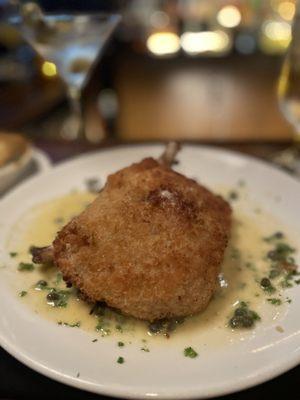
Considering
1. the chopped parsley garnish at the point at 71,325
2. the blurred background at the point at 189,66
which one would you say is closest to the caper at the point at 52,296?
the chopped parsley garnish at the point at 71,325

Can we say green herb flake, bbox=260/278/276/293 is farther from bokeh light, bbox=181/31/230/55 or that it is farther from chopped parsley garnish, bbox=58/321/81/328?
bokeh light, bbox=181/31/230/55

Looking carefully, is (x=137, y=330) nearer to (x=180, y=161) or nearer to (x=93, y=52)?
(x=180, y=161)

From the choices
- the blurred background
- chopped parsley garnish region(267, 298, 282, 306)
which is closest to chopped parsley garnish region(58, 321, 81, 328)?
chopped parsley garnish region(267, 298, 282, 306)

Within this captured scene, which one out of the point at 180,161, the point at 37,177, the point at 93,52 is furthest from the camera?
the point at 93,52

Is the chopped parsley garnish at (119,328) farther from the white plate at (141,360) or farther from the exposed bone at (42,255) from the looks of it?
the exposed bone at (42,255)

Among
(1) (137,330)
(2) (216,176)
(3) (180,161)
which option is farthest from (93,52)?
(1) (137,330)
